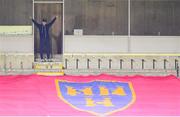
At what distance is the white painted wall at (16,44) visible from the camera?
1088 cm

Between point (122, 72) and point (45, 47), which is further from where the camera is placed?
point (45, 47)

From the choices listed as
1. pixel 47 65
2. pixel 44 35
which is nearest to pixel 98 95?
pixel 47 65

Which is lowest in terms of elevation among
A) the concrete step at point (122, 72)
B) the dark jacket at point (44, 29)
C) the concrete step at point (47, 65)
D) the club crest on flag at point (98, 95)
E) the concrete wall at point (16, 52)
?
the club crest on flag at point (98, 95)

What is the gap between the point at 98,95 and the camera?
26.4 feet

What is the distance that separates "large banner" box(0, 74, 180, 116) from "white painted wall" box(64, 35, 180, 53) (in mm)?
2110

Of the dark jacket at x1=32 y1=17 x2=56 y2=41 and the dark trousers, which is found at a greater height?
the dark jacket at x1=32 y1=17 x2=56 y2=41

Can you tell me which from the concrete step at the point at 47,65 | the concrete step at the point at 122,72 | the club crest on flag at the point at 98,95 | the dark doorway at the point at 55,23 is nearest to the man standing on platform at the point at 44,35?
the dark doorway at the point at 55,23

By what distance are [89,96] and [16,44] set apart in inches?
137

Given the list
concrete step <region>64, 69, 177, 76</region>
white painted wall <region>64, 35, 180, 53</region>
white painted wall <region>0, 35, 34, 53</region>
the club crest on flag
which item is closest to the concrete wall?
white painted wall <region>0, 35, 34, 53</region>

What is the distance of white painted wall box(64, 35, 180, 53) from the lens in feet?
36.0

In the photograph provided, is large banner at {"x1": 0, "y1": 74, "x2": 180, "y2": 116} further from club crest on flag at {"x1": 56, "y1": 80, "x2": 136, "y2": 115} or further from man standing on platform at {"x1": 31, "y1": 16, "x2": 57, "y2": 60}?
man standing on platform at {"x1": 31, "y1": 16, "x2": 57, "y2": 60}

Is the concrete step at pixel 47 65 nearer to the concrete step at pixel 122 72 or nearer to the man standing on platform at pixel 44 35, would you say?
the concrete step at pixel 122 72

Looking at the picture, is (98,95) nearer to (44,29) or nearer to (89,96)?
A: (89,96)

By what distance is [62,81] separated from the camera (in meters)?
8.61
